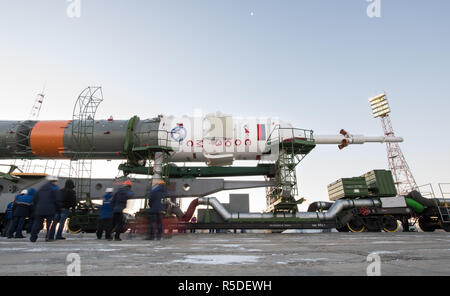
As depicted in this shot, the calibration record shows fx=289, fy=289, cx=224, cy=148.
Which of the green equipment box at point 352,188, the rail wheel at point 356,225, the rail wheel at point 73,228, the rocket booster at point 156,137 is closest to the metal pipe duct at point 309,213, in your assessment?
the green equipment box at point 352,188

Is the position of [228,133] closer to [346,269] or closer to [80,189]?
[80,189]

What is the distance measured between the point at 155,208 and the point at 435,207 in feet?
47.0

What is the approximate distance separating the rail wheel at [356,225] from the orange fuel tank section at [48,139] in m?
15.8

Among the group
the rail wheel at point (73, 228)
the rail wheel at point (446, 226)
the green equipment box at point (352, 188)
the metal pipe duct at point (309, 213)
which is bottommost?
the rail wheel at point (446, 226)

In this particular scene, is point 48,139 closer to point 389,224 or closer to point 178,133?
point 178,133

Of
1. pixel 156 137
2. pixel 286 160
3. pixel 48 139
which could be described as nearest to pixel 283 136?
pixel 286 160

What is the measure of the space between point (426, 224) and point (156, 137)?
50.5 feet

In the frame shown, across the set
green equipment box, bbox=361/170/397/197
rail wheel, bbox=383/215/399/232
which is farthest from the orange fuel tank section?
rail wheel, bbox=383/215/399/232

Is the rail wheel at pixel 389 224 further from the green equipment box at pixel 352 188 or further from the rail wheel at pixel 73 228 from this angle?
the rail wheel at pixel 73 228

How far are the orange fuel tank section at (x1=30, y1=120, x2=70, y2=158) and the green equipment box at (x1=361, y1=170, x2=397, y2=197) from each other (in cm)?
1701

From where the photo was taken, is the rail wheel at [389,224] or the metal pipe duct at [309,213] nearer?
the metal pipe duct at [309,213]

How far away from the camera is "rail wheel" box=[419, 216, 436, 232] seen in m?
15.6

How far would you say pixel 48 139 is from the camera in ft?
52.1

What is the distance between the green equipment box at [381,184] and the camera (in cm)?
1511
